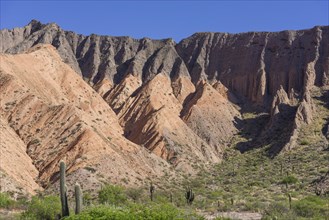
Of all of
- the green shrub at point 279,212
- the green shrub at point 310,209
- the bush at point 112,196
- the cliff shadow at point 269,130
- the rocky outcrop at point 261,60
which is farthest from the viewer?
the rocky outcrop at point 261,60

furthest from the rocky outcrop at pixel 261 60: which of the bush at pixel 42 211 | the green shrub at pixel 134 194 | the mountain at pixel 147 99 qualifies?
the bush at pixel 42 211

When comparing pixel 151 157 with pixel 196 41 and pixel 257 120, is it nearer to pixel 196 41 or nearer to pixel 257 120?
pixel 257 120

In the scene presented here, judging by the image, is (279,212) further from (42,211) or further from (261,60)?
(261,60)

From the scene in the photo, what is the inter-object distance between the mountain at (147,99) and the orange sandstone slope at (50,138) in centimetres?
18

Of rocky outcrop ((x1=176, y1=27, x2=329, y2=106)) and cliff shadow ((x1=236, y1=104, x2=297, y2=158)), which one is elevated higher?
rocky outcrop ((x1=176, y1=27, x2=329, y2=106))

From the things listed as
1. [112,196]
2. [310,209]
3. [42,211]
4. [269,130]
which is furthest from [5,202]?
[269,130]

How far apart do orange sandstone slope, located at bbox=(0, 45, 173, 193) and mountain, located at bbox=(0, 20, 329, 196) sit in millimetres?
176

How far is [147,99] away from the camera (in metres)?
100

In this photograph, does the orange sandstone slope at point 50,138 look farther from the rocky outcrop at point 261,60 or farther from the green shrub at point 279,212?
the rocky outcrop at point 261,60

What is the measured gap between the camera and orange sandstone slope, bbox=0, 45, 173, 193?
6272 centimetres

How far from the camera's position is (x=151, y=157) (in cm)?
7450

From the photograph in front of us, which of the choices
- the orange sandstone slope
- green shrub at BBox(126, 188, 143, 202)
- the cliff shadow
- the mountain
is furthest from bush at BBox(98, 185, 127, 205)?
the cliff shadow

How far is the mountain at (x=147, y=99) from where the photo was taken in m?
67.8

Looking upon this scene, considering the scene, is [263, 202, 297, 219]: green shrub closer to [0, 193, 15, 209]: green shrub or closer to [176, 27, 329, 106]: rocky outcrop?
[0, 193, 15, 209]: green shrub
